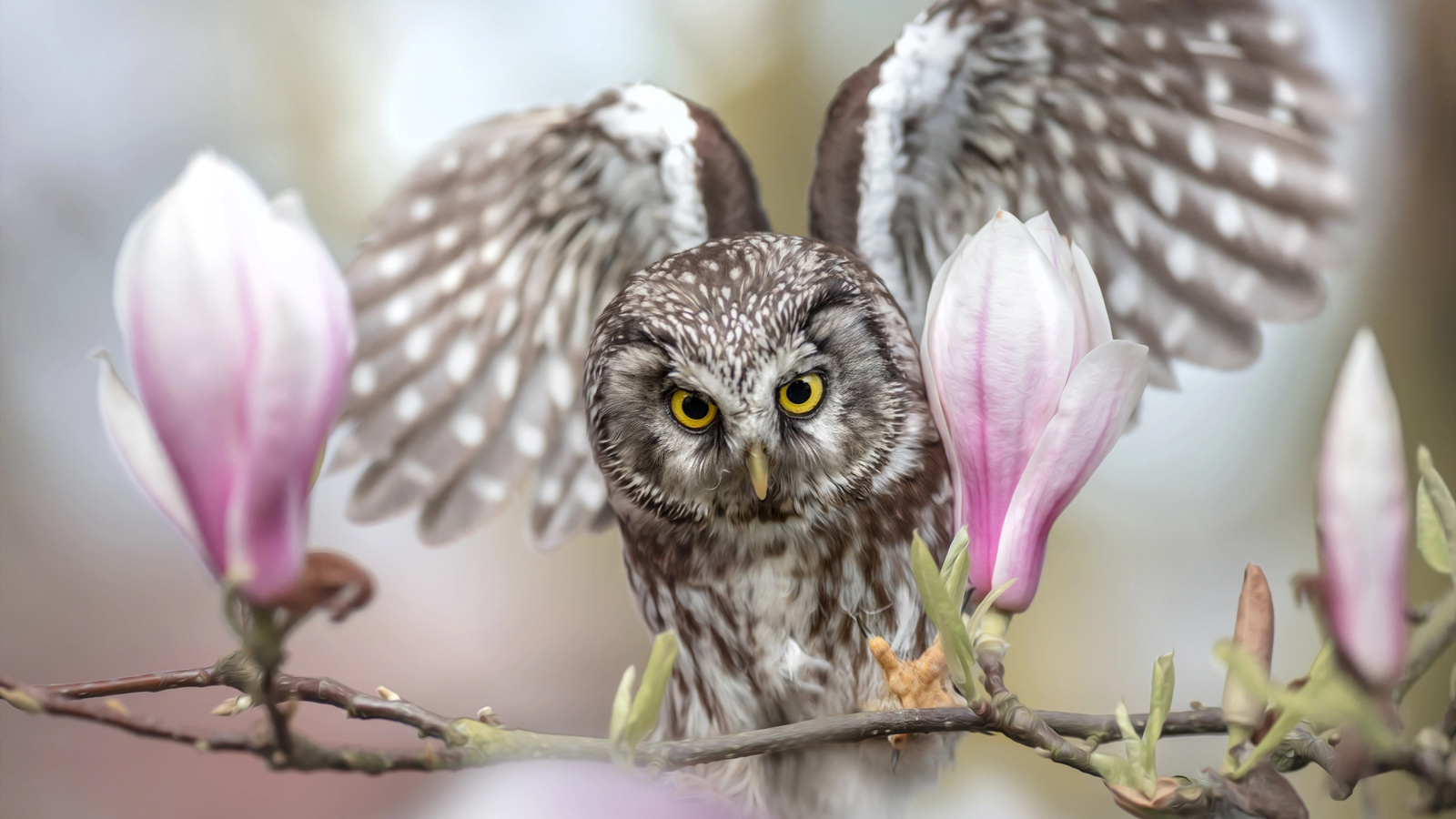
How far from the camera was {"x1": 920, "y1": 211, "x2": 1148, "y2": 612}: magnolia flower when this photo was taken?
0.20 metres

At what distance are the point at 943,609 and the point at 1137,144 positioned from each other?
25 centimetres

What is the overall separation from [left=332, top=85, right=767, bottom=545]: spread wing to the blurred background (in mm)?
237

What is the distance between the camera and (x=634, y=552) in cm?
34

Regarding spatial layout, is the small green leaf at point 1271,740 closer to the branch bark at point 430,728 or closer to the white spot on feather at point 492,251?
the branch bark at point 430,728

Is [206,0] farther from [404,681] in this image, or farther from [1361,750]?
[1361,750]

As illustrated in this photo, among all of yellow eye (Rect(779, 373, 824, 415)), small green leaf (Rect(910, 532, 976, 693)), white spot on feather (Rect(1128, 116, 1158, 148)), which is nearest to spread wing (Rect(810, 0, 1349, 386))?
white spot on feather (Rect(1128, 116, 1158, 148))

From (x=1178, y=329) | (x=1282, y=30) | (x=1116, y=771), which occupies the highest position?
(x=1282, y=30)

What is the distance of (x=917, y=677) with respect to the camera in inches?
10.2

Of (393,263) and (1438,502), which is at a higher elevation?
(393,263)

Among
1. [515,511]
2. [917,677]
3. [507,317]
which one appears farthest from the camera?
[515,511]

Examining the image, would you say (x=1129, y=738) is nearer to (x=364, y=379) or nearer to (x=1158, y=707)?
(x=1158, y=707)

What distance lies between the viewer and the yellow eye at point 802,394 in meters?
0.27

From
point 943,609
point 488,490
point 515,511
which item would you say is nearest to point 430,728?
point 943,609

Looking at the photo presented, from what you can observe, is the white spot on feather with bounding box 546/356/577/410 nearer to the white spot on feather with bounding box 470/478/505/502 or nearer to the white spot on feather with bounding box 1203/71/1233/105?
the white spot on feather with bounding box 470/478/505/502
